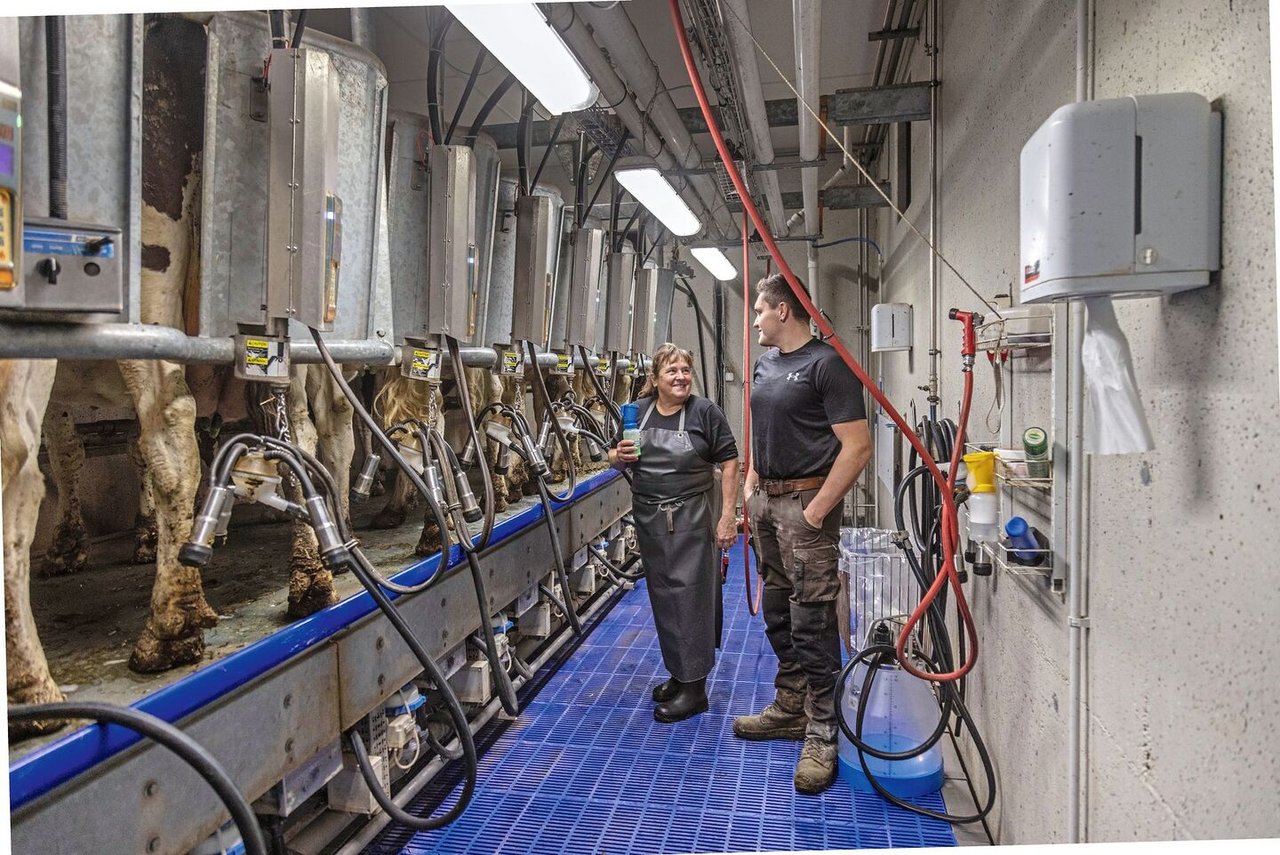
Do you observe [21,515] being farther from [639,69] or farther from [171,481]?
[639,69]

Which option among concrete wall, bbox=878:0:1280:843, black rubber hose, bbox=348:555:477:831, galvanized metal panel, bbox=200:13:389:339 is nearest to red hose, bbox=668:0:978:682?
concrete wall, bbox=878:0:1280:843

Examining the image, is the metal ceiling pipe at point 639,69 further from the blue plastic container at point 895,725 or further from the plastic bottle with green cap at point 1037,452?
the blue plastic container at point 895,725

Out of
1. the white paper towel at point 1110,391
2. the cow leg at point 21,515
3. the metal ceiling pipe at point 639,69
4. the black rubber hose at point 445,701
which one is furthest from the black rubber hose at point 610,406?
the white paper towel at point 1110,391

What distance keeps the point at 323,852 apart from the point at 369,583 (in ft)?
3.45

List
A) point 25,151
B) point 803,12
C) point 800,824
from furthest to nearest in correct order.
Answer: point 800,824, point 803,12, point 25,151

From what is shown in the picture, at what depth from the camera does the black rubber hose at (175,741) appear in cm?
108

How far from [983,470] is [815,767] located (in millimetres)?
1265

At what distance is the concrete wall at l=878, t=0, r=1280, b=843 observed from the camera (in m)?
0.92

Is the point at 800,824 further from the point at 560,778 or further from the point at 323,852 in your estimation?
the point at 323,852

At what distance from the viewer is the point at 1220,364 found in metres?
1.00

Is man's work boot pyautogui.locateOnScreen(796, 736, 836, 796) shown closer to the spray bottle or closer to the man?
the man

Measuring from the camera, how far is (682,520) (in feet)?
10.3

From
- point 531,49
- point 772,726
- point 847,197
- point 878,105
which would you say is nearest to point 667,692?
point 772,726

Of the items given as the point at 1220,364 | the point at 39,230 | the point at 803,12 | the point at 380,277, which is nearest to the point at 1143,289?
the point at 1220,364
